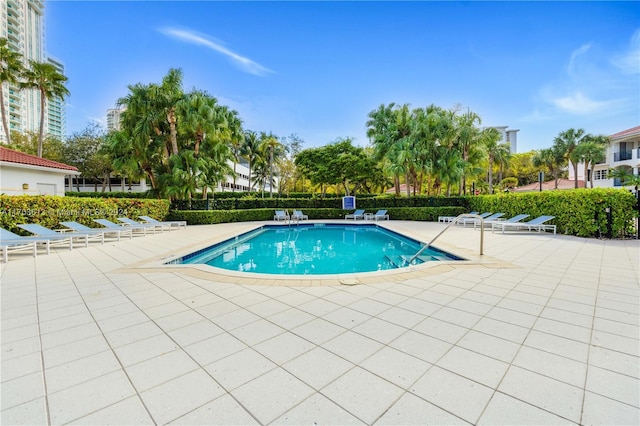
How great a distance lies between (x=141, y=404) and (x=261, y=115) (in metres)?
30.5

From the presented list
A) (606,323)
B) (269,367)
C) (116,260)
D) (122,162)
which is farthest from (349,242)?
(122,162)

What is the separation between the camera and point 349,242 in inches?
444

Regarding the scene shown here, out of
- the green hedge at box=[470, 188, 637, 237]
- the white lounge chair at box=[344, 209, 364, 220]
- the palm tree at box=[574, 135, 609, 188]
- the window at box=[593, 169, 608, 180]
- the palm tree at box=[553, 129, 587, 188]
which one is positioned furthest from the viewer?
the window at box=[593, 169, 608, 180]

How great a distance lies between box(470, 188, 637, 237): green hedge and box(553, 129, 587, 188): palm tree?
69.3 feet

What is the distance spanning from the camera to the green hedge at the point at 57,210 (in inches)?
310

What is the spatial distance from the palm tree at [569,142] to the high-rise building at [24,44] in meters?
80.9

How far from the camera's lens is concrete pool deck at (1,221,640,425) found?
176cm

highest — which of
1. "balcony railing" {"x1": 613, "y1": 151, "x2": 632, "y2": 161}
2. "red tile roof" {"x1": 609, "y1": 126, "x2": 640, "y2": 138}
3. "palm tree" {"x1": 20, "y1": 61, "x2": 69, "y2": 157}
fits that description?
"palm tree" {"x1": 20, "y1": 61, "x2": 69, "y2": 157}

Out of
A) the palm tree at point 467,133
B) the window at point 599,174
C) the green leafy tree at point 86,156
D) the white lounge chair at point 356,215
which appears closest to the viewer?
the white lounge chair at point 356,215

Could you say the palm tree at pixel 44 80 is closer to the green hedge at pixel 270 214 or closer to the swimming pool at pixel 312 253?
the green hedge at pixel 270 214

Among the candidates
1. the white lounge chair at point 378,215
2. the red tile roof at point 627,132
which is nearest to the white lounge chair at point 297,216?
the white lounge chair at point 378,215

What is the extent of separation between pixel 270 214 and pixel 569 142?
29357mm

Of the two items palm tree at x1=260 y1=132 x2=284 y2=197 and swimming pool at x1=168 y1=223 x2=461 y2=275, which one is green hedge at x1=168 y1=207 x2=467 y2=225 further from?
palm tree at x1=260 y1=132 x2=284 y2=197

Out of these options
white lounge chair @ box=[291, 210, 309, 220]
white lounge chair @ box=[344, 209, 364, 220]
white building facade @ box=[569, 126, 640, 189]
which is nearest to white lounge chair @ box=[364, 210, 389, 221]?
white lounge chair @ box=[344, 209, 364, 220]
